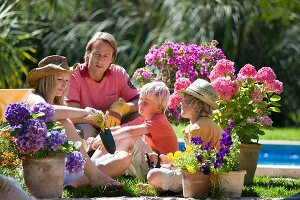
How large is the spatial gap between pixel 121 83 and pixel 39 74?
152cm

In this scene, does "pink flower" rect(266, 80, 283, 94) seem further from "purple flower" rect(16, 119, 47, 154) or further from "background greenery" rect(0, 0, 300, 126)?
"background greenery" rect(0, 0, 300, 126)

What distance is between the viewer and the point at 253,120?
717 centimetres

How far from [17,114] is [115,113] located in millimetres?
1908

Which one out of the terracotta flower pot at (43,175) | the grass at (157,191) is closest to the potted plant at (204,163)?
the grass at (157,191)

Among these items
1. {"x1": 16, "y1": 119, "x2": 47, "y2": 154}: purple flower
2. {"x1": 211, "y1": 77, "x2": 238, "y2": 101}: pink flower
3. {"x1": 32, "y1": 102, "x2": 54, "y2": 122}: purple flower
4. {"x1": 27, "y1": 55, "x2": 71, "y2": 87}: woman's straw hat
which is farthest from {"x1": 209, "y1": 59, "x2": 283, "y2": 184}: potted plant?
{"x1": 16, "y1": 119, "x2": 47, "y2": 154}: purple flower

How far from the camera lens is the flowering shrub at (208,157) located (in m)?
5.98

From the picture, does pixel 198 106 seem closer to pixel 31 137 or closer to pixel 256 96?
pixel 256 96

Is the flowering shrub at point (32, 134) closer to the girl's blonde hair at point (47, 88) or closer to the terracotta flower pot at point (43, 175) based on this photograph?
the terracotta flower pot at point (43, 175)

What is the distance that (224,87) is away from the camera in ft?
22.7

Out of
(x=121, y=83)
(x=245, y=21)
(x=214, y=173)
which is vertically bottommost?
(x=214, y=173)

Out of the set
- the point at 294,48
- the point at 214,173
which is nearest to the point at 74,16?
the point at 294,48

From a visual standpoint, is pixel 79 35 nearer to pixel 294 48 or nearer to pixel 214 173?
pixel 294 48

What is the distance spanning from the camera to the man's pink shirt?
7848 millimetres

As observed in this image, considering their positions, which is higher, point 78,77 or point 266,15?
point 266,15
